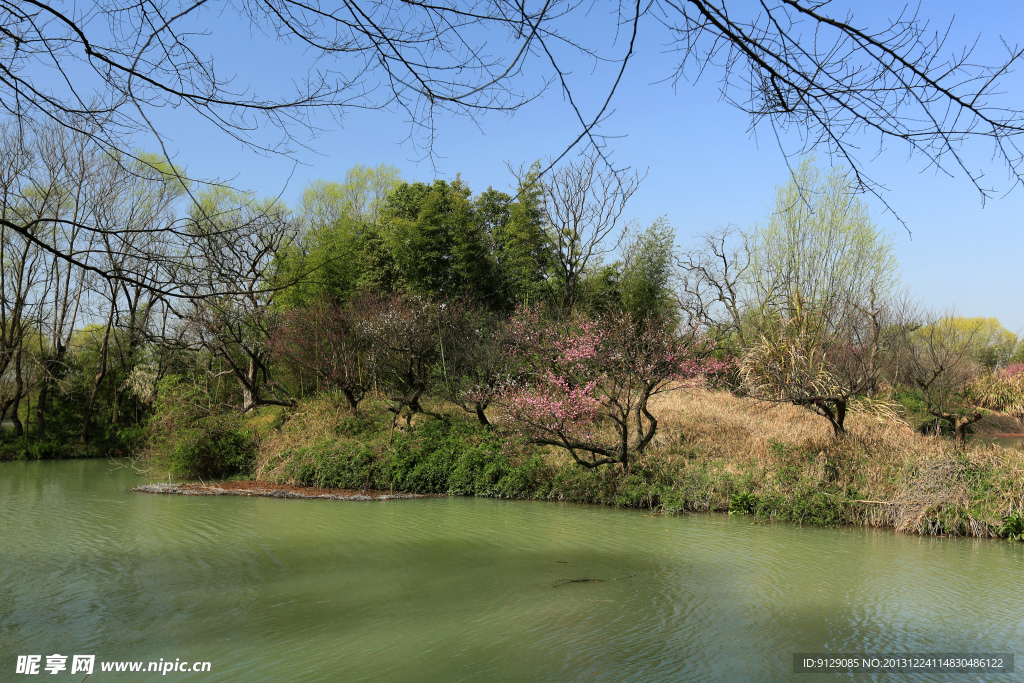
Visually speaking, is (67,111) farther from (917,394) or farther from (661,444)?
(917,394)

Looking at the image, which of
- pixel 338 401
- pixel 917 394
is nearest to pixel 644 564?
pixel 338 401

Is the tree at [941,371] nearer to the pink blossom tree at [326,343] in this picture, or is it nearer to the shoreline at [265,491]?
the shoreline at [265,491]

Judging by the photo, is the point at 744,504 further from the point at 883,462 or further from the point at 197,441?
the point at 197,441

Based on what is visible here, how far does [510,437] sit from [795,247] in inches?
575

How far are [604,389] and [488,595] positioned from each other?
6455 mm

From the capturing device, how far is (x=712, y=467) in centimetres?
1153

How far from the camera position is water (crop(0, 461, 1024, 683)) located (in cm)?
490

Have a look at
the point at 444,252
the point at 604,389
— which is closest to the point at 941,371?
the point at 604,389

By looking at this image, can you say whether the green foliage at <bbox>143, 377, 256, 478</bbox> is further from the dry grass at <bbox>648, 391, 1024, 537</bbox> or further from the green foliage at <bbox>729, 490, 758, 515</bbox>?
the green foliage at <bbox>729, 490, 758, 515</bbox>

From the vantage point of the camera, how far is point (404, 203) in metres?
22.8

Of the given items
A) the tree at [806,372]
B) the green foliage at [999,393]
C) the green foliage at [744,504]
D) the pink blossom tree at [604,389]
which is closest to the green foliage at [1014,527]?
the tree at [806,372]

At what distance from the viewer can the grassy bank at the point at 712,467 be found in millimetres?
9422

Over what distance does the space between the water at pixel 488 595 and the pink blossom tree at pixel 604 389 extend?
1871mm

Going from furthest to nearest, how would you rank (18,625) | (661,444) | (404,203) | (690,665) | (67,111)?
(404,203)
(661,444)
(18,625)
(690,665)
(67,111)
